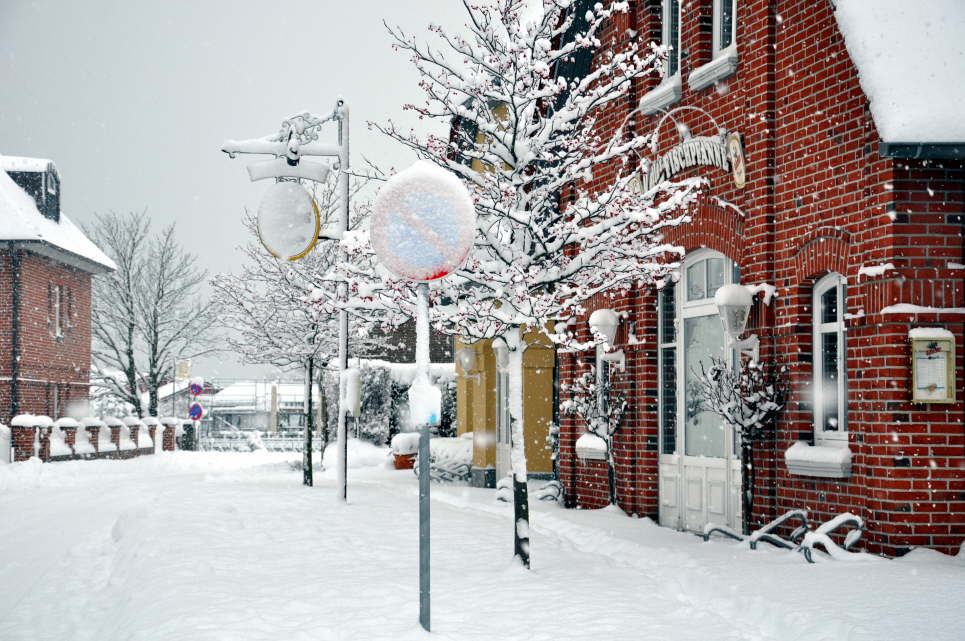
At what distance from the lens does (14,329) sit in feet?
95.0

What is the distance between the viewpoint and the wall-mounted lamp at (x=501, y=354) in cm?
1775

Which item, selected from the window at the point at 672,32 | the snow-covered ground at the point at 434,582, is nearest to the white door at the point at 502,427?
the snow-covered ground at the point at 434,582

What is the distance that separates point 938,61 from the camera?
26.7 ft

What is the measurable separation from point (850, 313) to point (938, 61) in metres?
2.22

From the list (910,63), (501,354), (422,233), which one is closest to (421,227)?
(422,233)

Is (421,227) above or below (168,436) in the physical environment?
above

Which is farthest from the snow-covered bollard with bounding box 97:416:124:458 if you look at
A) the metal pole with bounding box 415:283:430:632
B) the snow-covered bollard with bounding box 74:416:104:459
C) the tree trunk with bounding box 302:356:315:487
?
the metal pole with bounding box 415:283:430:632

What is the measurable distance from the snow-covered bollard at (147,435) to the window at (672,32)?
86.7 ft

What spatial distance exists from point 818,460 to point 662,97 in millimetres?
5092

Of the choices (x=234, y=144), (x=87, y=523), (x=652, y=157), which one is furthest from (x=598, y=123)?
(x=87, y=523)

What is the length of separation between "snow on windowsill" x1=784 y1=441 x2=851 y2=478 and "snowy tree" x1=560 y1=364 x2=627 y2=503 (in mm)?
3471

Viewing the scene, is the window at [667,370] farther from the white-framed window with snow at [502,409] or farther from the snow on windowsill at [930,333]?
the white-framed window with snow at [502,409]

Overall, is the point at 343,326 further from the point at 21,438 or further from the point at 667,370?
the point at 21,438

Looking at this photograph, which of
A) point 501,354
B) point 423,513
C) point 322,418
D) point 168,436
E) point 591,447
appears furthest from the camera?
point 168,436
